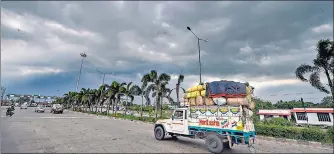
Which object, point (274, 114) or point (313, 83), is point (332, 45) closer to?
point (313, 83)

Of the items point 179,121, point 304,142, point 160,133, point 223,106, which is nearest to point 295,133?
point 304,142

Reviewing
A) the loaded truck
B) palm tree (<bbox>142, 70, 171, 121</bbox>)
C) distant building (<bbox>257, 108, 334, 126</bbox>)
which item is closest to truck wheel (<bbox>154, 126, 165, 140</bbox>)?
the loaded truck

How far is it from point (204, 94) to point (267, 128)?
21.8 ft

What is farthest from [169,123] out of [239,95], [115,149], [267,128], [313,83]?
[313,83]

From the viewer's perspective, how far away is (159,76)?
87.9 ft

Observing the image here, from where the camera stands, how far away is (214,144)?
8.72 metres

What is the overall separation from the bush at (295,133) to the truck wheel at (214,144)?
636 centimetres

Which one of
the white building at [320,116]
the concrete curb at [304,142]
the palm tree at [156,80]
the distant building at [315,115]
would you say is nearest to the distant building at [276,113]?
the distant building at [315,115]

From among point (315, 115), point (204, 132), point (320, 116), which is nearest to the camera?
point (204, 132)

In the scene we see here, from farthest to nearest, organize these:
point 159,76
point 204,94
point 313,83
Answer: point 159,76 < point 313,83 < point 204,94

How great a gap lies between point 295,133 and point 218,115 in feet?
20.8

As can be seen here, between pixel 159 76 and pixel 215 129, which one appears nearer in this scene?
pixel 215 129

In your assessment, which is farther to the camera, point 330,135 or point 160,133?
point 160,133

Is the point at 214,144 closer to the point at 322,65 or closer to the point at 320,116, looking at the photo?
the point at 322,65
